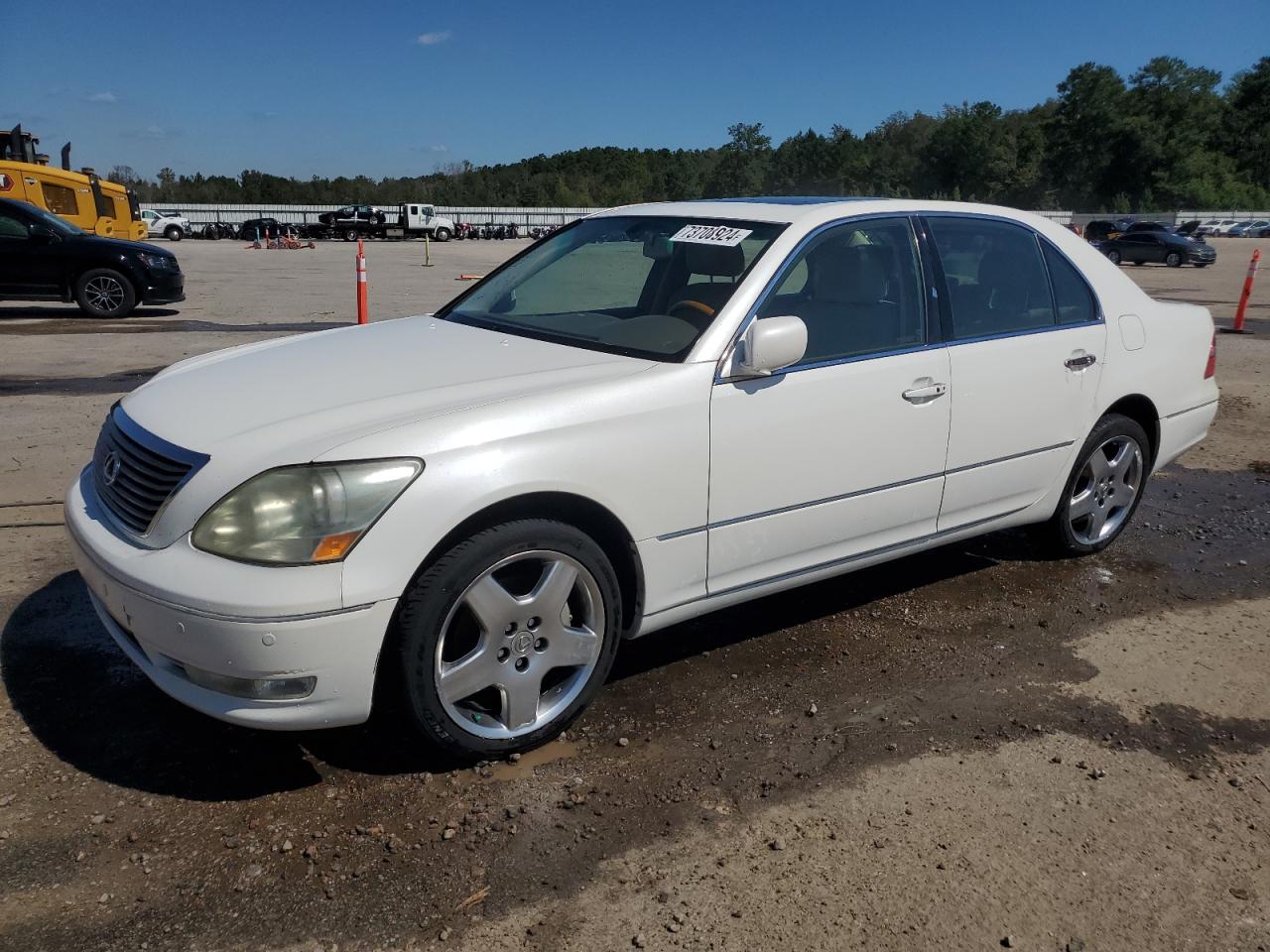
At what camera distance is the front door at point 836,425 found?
3.35 meters

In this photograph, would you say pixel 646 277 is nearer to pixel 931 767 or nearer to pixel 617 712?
pixel 617 712

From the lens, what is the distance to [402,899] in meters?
2.46

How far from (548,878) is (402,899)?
36 centimetres

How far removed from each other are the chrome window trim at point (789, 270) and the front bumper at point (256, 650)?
1.38 meters

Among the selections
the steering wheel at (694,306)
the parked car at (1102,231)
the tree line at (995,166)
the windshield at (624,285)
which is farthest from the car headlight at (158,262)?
the tree line at (995,166)

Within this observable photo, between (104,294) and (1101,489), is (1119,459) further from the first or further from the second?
(104,294)

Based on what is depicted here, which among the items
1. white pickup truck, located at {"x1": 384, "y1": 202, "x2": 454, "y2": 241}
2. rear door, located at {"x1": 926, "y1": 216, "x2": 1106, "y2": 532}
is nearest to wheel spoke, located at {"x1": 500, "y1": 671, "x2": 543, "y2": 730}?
rear door, located at {"x1": 926, "y1": 216, "x2": 1106, "y2": 532}

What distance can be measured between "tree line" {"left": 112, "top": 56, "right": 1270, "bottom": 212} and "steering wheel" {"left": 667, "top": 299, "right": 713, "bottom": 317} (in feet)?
305

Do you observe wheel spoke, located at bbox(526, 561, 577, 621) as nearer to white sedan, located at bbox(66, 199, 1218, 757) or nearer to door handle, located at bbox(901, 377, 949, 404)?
white sedan, located at bbox(66, 199, 1218, 757)

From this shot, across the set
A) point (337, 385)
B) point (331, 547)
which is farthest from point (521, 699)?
point (337, 385)

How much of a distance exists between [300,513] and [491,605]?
0.60 meters

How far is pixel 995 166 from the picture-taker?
10688 cm

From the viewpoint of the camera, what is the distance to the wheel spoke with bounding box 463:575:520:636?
2860mm

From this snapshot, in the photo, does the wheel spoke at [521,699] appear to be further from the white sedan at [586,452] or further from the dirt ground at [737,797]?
the dirt ground at [737,797]
